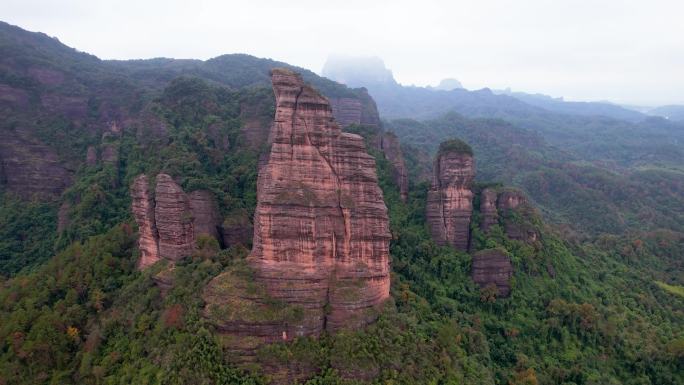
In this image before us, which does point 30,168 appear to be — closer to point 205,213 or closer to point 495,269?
point 205,213

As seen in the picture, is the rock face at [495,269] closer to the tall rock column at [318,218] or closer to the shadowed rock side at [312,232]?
the shadowed rock side at [312,232]

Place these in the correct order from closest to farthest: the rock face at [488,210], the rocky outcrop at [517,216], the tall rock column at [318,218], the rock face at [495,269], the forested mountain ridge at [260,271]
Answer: the forested mountain ridge at [260,271], the tall rock column at [318,218], the rock face at [495,269], the rocky outcrop at [517,216], the rock face at [488,210]

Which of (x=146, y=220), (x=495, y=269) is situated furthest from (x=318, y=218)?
(x=495, y=269)

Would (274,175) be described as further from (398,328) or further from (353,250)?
(398,328)

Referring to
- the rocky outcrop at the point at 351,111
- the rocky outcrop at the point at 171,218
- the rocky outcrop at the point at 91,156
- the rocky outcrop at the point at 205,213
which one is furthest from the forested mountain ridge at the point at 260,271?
the rocky outcrop at the point at 351,111

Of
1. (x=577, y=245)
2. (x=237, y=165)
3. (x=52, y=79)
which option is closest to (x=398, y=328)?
(x=237, y=165)

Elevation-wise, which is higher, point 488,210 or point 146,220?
point 146,220

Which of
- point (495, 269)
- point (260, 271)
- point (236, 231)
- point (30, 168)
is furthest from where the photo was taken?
point (30, 168)
